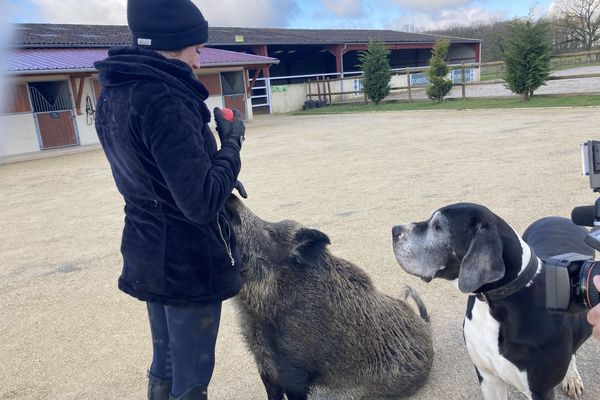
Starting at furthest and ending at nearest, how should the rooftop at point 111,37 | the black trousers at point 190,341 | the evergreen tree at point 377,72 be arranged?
the evergreen tree at point 377,72 → the rooftop at point 111,37 → the black trousers at point 190,341

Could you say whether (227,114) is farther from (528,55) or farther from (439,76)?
(439,76)

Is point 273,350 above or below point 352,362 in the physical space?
above

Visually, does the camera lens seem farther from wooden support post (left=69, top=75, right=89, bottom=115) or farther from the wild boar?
wooden support post (left=69, top=75, right=89, bottom=115)

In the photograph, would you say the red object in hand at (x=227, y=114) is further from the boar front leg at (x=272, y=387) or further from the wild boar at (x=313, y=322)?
the boar front leg at (x=272, y=387)

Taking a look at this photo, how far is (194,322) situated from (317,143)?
1166cm

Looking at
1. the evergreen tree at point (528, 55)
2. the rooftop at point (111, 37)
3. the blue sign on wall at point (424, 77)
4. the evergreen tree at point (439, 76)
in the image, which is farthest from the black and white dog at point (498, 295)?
the blue sign on wall at point (424, 77)

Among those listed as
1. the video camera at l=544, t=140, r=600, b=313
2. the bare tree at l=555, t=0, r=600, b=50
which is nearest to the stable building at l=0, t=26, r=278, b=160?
the video camera at l=544, t=140, r=600, b=313

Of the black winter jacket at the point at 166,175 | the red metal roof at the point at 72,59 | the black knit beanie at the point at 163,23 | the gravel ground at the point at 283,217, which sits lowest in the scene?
the gravel ground at the point at 283,217

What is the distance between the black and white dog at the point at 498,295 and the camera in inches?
84.6

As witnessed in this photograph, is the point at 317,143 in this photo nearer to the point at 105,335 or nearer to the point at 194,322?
the point at 105,335

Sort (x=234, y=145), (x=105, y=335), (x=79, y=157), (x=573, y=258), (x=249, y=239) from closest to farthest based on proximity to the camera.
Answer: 1. (x=573, y=258)
2. (x=234, y=145)
3. (x=249, y=239)
4. (x=105, y=335)
5. (x=79, y=157)

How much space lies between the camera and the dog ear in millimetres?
2080

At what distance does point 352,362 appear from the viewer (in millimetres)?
2643

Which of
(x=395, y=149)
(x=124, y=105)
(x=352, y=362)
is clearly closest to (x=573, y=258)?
(x=352, y=362)
